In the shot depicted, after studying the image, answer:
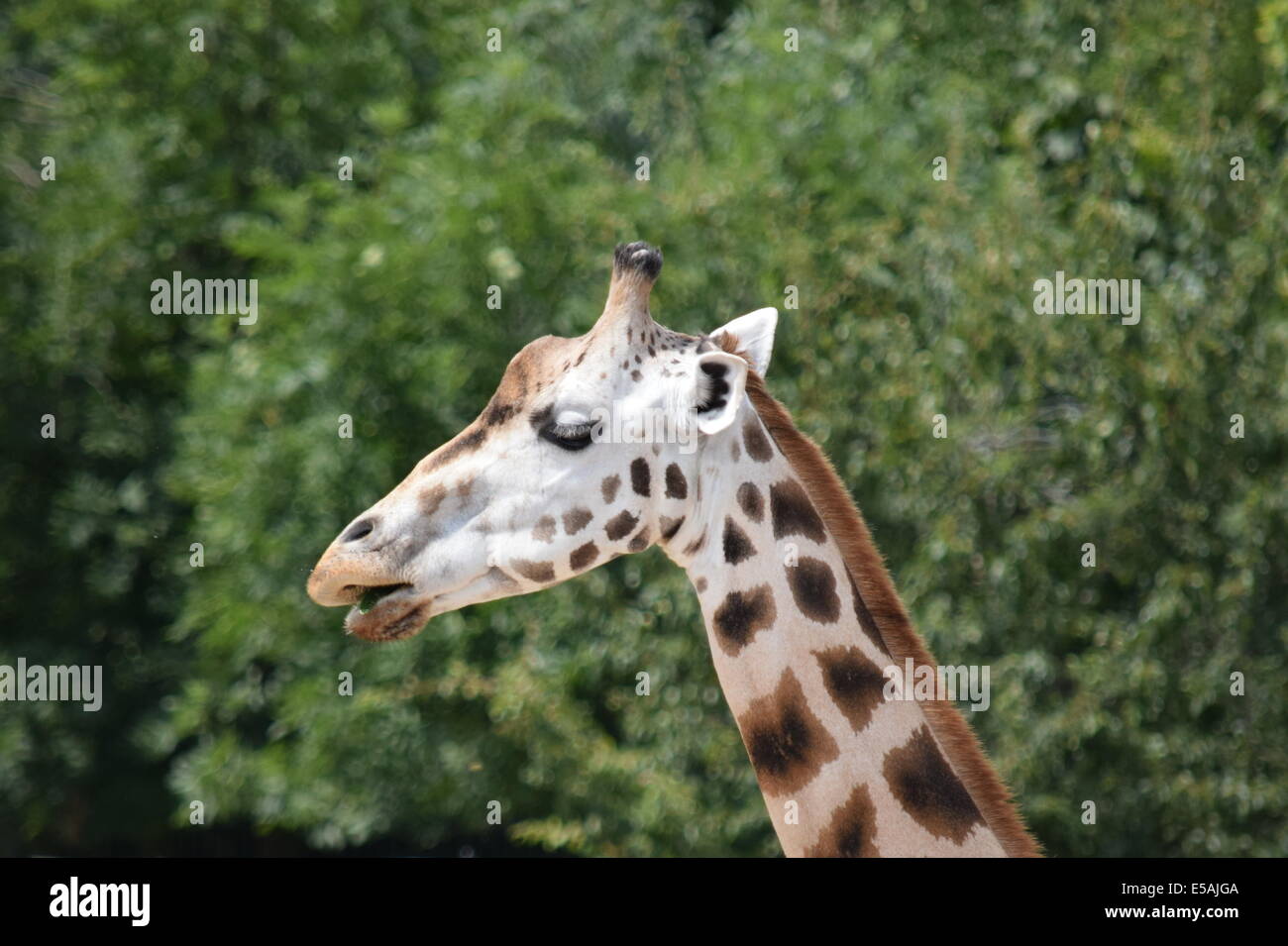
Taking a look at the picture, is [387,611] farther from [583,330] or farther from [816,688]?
[583,330]

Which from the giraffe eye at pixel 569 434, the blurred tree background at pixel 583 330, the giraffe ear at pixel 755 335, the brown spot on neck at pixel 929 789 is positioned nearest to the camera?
the brown spot on neck at pixel 929 789

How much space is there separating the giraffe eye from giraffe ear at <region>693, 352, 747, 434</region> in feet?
0.80

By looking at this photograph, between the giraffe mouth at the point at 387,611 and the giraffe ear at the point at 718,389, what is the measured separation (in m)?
0.71

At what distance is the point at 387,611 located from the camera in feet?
11.0

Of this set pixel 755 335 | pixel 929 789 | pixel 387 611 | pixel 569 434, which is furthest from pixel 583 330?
pixel 929 789

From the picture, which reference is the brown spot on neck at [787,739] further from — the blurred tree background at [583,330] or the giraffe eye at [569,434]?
the blurred tree background at [583,330]

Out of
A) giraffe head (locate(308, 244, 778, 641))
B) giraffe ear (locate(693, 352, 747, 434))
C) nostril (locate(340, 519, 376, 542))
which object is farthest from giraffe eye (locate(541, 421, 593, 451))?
nostril (locate(340, 519, 376, 542))

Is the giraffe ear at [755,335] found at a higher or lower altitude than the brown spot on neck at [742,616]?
higher

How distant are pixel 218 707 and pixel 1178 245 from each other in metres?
7.02

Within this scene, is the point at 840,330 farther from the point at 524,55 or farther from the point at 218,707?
the point at 218,707

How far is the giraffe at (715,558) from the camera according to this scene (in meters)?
3.34

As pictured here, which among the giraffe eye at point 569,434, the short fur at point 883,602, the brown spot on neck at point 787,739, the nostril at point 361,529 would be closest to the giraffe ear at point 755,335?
the short fur at point 883,602

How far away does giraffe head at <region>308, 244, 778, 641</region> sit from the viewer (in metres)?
3.37

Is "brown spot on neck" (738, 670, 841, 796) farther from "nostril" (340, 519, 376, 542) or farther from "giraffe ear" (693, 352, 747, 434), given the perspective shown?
"nostril" (340, 519, 376, 542)
